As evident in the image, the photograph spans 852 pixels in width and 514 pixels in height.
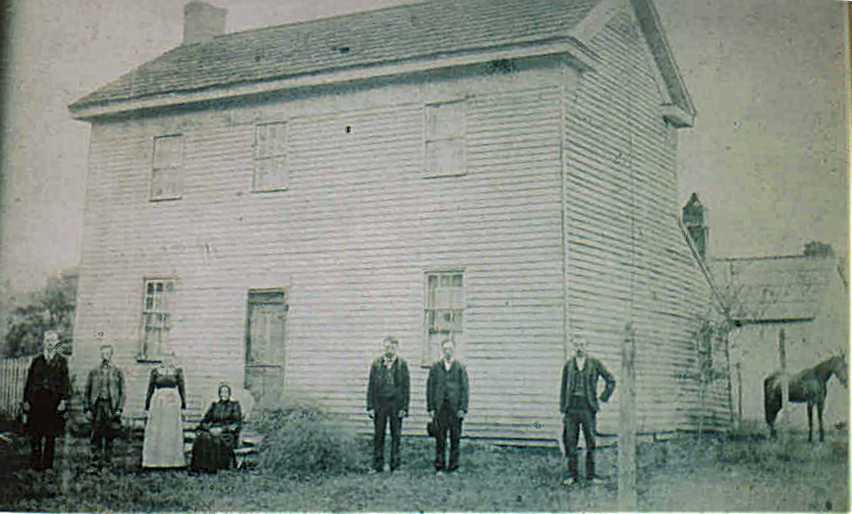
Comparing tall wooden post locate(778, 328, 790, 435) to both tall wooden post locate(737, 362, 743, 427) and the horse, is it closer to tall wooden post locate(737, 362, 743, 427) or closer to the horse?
the horse

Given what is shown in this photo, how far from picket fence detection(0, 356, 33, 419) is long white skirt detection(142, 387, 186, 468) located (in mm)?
886

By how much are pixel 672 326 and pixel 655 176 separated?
3.19 feet

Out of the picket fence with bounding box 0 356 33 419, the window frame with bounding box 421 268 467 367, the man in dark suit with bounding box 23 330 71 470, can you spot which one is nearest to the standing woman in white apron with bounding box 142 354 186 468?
the man in dark suit with bounding box 23 330 71 470

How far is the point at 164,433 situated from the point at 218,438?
15.5 inches

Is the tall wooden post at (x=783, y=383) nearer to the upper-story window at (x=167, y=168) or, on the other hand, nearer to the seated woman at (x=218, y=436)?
the seated woman at (x=218, y=436)

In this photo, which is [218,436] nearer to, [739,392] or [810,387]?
[739,392]

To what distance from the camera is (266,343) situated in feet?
23.2

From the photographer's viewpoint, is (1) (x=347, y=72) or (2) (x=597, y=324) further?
(1) (x=347, y=72)

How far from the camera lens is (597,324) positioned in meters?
6.35

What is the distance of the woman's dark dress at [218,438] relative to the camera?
6.73 meters

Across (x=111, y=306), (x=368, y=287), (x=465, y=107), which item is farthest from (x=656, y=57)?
(x=111, y=306)

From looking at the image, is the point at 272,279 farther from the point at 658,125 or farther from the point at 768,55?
the point at 768,55

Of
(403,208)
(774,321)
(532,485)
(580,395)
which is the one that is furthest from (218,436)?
(774,321)

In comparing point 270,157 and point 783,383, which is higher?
point 270,157
